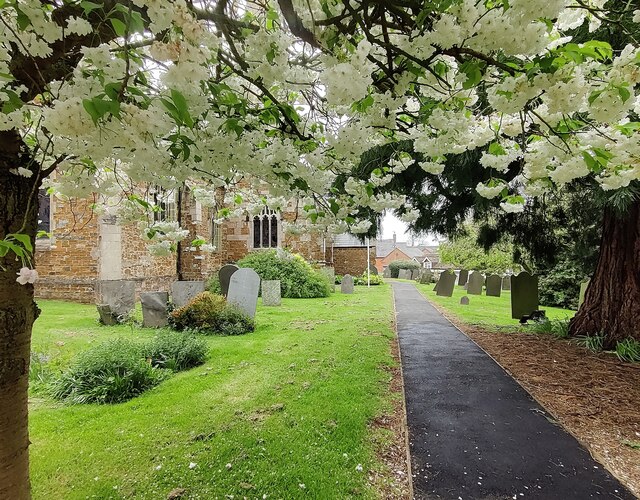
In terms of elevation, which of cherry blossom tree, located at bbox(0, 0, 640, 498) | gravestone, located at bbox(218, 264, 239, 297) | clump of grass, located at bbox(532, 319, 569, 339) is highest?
cherry blossom tree, located at bbox(0, 0, 640, 498)

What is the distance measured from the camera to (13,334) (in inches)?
80.5

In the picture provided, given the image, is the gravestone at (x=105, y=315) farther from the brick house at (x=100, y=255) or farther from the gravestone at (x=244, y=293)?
the gravestone at (x=244, y=293)

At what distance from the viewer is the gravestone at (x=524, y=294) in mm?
10195

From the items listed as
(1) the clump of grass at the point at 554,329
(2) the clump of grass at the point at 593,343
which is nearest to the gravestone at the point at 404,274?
(1) the clump of grass at the point at 554,329

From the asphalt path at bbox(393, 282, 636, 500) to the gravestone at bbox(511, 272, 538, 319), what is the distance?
5.27 metres

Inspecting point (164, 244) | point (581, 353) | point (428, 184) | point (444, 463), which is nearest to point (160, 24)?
point (444, 463)

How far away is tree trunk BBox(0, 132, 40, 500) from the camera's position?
2.00m

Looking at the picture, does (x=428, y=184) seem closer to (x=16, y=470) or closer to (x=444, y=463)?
(x=444, y=463)

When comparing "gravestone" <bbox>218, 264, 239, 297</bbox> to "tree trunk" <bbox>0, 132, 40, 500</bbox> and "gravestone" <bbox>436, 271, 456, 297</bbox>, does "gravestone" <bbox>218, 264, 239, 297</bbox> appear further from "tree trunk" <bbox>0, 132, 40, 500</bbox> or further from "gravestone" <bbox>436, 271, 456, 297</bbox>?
"gravestone" <bbox>436, 271, 456, 297</bbox>

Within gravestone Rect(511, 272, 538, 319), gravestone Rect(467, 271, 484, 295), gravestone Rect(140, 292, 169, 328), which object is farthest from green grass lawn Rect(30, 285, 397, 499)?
gravestone Rect(467, 271, 484, 295)

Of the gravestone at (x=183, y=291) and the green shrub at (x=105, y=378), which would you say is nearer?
the green shrub at (x=105, y=378)

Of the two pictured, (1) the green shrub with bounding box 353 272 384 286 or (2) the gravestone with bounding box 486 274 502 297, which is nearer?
(2) the gravestone with bounding box 486 274 502 297

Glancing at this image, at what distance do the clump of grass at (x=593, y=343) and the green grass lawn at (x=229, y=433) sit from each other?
3942 mm

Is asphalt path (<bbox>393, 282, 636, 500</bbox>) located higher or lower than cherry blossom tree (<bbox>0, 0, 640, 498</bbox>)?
lower
